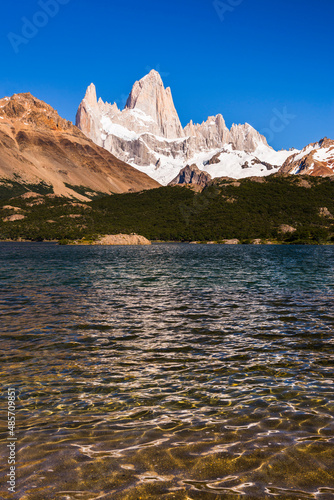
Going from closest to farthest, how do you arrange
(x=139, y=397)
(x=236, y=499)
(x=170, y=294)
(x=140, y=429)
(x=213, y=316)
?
(x=236, y=499) < (x=140, y=429) < (x=139, y=397) < (x=213, y=316) < (x=170, y=294)

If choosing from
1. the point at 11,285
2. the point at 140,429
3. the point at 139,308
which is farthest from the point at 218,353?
the point at 11,285

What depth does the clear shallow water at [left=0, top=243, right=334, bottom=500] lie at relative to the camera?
24.5ft

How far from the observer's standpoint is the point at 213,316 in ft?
80.4

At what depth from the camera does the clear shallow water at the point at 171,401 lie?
746 cm

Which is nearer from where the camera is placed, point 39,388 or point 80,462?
point 80,462

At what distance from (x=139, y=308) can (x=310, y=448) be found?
1913cm

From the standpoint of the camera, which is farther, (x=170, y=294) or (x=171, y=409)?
(x=170, y=294)

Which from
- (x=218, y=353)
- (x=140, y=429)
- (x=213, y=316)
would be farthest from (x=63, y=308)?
(x=140, y=429)

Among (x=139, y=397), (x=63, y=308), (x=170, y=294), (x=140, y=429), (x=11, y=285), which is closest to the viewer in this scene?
(x=140, y=429)

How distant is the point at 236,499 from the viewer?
267 inches

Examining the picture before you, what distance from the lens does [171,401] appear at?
38.0ft

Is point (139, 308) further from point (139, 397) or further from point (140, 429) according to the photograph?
point (140, 429)

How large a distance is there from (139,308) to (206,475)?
19.7 metres

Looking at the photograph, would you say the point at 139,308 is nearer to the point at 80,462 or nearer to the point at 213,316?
the point at 213,316
